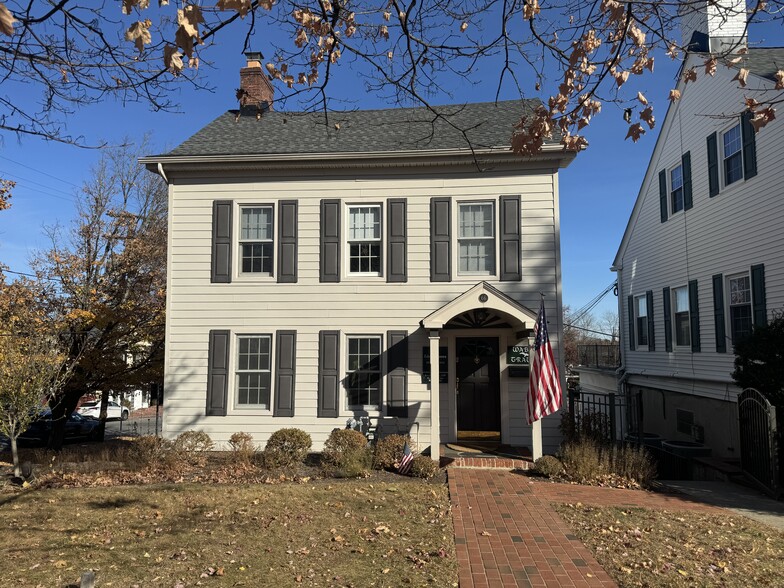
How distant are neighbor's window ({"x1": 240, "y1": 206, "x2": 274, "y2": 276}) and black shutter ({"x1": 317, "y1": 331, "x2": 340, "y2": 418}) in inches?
79.8

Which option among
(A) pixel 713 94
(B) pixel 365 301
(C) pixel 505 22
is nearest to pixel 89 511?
(B) pixel 365 301

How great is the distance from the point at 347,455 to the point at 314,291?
3.81 m

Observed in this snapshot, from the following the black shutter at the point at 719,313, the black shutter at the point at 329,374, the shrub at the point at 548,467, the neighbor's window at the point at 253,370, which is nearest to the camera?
the shrub at the point at 548,467

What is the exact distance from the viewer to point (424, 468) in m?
9.02

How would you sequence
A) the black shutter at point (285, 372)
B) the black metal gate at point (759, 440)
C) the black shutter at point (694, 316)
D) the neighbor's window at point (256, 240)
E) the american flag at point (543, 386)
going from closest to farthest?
the black metal gate at point (759, 440), the american flag at point (543, 386), the black shutter at point (285, 372), the neighbor's window at point (256, 240), the black shutter at point (694, 316)

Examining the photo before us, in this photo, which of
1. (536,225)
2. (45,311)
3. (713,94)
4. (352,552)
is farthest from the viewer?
(45,311)

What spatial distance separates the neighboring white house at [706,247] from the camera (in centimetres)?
1156

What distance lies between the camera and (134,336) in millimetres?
15109

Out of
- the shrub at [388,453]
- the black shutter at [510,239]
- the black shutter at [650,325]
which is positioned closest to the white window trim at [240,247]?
the shrub at [388,453]

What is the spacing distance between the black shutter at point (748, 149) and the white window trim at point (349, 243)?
27.0 ft

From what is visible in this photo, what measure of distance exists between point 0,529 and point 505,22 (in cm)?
815

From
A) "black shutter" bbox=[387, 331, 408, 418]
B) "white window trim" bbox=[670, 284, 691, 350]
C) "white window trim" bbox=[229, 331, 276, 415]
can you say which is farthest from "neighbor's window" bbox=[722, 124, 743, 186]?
"white window trim" bbox=[229, 331, 276, 415]

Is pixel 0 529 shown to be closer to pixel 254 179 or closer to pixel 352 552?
pixel 352 552

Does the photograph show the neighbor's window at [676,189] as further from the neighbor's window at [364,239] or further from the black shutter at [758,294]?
the neighbor's window at [364,239]
